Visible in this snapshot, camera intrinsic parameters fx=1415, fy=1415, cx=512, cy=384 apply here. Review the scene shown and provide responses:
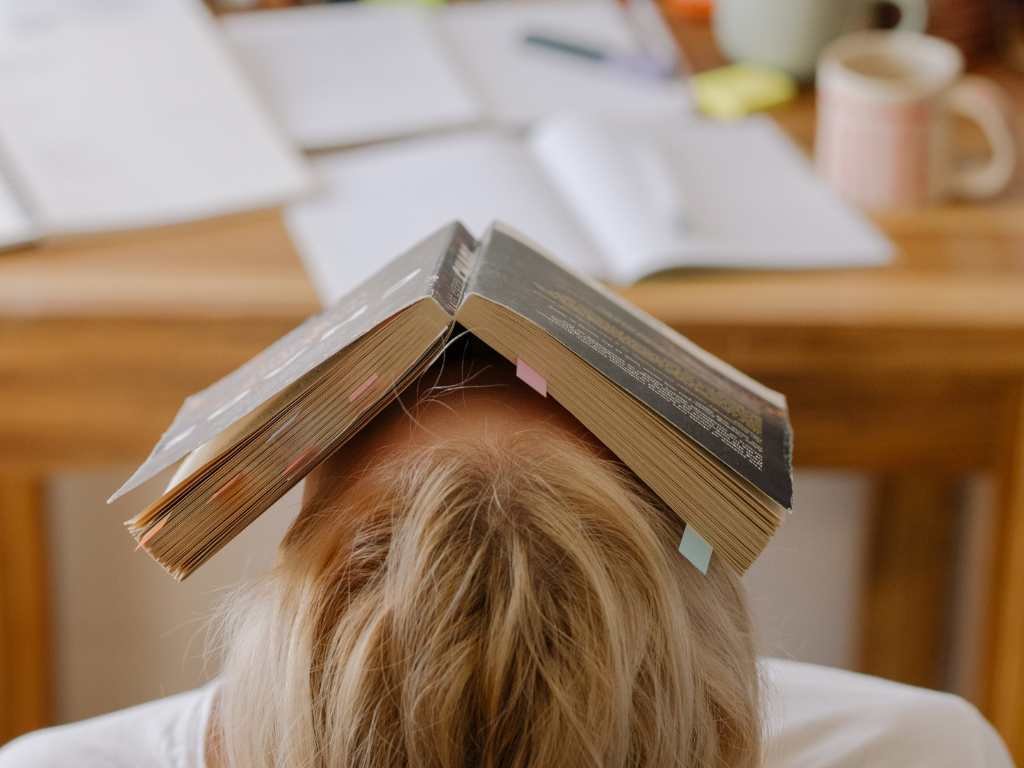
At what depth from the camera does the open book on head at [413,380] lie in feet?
1.69

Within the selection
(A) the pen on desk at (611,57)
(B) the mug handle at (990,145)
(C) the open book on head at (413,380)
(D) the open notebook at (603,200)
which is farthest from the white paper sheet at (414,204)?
(C) the open book on head at (413,380)

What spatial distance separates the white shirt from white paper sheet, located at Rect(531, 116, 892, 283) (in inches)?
13.6

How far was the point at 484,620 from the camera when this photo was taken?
466 millimetres

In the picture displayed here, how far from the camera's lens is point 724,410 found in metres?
0.58

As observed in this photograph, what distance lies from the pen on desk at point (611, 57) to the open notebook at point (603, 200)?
8 centimetres

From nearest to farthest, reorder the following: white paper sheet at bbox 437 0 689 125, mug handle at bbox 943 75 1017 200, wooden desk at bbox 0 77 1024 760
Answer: wooden desk at bbox 0 77 1024 760 → mug handle at bbox 943 75 1017 200 → white paper sheet at bbox 437 0 689 125

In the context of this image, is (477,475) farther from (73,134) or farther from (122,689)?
(122,689)

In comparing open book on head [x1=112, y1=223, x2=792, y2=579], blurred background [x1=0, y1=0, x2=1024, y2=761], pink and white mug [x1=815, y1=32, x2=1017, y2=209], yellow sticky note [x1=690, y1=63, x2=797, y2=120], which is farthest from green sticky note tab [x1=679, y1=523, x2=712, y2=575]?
yellow sticky note [x1=690, y1=63, x2=797, y2=120]

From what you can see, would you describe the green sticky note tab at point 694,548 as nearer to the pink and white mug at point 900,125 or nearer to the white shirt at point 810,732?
the white shirt at point 810,732

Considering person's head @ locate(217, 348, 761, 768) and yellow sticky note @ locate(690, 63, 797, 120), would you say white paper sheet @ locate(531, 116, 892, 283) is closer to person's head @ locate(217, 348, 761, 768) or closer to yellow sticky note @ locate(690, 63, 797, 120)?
yellow sticky note @ locate(690, 63, 797, 120)

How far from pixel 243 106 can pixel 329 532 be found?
0.74 meters

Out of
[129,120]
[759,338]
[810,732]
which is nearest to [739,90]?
[759,338]

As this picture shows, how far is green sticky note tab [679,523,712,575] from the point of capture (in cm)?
52

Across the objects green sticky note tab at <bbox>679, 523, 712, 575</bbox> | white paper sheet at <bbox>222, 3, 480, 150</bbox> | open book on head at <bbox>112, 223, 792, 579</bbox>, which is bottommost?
white paper sheet at <bbox>222, 3, 480, 150</bbox>
